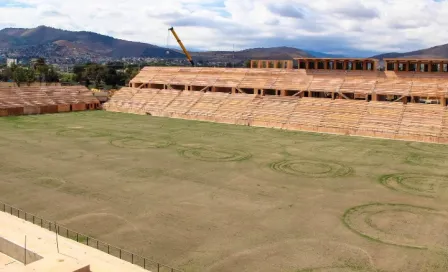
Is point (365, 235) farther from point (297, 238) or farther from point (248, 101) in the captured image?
point (248, 101)

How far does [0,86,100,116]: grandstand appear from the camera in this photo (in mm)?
59531

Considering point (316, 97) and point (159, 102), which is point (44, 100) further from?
point (316, 97)

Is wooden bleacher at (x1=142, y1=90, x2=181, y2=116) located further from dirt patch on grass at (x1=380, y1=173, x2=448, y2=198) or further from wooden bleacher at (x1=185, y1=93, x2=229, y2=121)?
dirt patch on grass at (x1=380, y1=173, x2=448, y2=198)

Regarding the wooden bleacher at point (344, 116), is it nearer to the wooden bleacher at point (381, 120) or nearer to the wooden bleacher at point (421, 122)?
the wooden bleacher at point (381, 120)

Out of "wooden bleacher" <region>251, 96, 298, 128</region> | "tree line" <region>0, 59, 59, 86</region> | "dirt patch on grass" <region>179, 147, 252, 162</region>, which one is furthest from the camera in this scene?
"tree line" <region>0, 59, 59, 86</region>

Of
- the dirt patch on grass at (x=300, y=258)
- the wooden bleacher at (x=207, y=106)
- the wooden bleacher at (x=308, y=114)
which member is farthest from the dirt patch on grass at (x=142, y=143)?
the dirt patch on grass at (x=300, y=258)

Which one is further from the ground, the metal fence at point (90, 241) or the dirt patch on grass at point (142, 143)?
the dirt patch on grass at point (142, 143)

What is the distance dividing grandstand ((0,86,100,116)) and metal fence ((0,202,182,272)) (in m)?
41.8

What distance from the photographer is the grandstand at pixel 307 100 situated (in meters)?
46.8

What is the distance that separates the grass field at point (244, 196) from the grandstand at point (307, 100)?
551 centimetres

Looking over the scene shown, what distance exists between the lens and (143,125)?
51938 mm

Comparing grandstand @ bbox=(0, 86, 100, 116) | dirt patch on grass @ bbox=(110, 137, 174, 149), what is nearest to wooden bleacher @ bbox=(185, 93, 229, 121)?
dirt patch on grass @ bbox=(110, 137, 174, 149)

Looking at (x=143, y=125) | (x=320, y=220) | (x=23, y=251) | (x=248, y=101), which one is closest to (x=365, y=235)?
(x=320, y=220)

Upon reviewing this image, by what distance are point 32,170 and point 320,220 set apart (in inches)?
786
